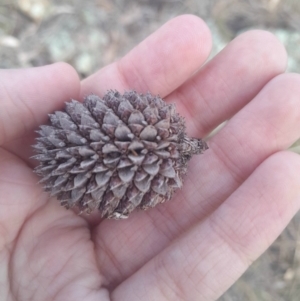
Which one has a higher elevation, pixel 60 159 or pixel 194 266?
pixel 60 159

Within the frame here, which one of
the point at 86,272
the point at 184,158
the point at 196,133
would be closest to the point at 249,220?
the point at 184,158

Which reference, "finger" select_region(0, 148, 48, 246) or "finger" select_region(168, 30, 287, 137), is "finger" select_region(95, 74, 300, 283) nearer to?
"finger" select_region(168, 30, 287, 137)

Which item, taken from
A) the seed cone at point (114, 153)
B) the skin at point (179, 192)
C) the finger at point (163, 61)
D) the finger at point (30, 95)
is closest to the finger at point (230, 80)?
the skin at point (179, 192)

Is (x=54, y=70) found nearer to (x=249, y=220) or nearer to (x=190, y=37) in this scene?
(x=190, y=37)

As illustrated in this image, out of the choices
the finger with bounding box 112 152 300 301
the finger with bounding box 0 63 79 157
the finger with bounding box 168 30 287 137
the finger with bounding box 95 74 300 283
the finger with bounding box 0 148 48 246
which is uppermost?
the finger with bounding box 0 63 79 157

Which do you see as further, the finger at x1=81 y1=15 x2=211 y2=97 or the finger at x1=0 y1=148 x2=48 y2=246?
the finger at x1=81 y1=15 x2=211 y2=97

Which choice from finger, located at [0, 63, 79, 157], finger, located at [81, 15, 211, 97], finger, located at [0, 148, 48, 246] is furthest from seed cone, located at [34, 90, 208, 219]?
finger, located at [81, 15, 211, 97]
